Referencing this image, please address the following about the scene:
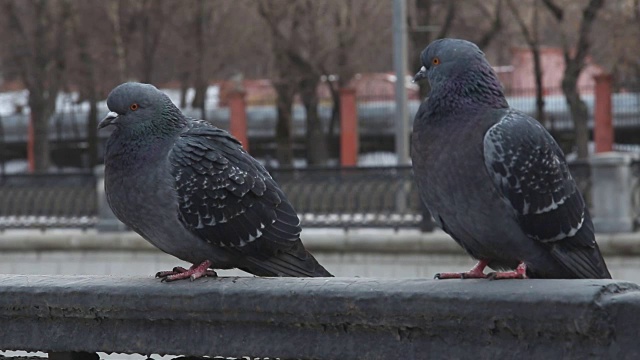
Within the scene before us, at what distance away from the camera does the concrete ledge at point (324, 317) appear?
241 centimetres

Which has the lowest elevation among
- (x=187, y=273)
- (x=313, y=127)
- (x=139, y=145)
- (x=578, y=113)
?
(x=313, y=127)

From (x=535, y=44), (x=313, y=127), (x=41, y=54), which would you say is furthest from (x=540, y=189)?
(x=41, y=54)

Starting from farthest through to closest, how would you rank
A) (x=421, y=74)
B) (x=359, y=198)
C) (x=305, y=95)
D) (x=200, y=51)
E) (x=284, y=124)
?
(x=200, y=51)
(x=284, y=124)
(x=305, y=95)
(x=359, y=198)
(x=421, y=74)

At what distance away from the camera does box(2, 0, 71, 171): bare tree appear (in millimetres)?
31828

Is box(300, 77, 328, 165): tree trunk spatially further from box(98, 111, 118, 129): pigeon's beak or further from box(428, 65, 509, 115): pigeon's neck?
box(428, 65, 509, 115): pigeon's neck

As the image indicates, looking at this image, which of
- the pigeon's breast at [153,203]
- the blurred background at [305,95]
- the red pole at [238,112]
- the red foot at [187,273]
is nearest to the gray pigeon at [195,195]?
the pigeon's breast at [153,203]

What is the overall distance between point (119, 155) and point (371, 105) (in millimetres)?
27539

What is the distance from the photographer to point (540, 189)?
392 centimetres

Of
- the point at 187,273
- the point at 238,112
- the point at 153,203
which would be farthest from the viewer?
the point at 238,112

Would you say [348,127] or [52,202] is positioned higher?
[52,202]

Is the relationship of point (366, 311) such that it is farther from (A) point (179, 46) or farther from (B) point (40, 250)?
(A) point (179, 46)

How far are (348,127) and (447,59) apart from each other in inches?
1017

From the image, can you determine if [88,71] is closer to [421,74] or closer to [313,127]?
[313,127]

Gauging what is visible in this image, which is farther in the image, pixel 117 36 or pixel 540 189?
pixel 117 36
